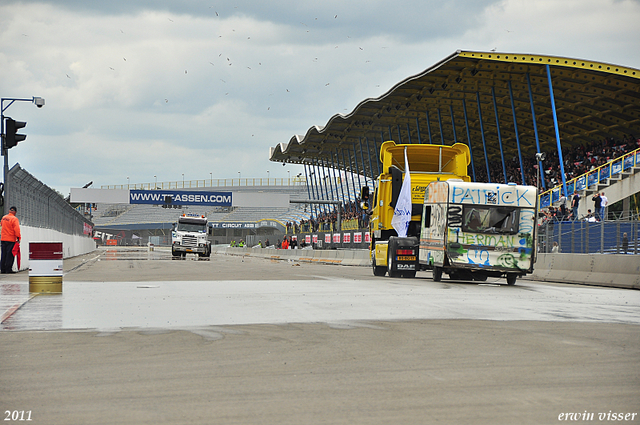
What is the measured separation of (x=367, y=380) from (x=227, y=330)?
329 cm

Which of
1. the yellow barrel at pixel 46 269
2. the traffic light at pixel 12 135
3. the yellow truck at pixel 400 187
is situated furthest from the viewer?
the yellow truck at pixel 400 187

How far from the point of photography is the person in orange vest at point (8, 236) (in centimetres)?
2055

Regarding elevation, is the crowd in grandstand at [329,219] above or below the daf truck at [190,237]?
above

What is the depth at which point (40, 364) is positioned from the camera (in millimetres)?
6652

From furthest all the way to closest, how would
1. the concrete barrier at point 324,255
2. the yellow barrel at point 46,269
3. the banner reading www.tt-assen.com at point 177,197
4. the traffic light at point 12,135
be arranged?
the banner reading www.tt-assen.com at point 177,197 < the concrete barrier at point 324,255 < the traffic light at point 12,135 < the yellow barrel at point 46,269

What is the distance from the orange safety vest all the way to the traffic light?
2.16m

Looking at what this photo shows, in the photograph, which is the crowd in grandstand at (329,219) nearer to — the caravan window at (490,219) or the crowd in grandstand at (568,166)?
the crowd in grandstand at (568,166)

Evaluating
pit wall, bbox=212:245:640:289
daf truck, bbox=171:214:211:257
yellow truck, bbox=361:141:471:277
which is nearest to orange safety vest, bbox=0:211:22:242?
yellow truck, bbox=361:141:471:277

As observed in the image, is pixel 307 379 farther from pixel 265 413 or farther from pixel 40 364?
pixel 40 364

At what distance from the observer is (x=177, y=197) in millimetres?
73250

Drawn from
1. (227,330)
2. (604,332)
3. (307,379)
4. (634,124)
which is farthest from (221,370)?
(634,124)

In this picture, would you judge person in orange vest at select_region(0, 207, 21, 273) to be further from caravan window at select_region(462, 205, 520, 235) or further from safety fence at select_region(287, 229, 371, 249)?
safety fence at select_region(287, 229, 371, 249)

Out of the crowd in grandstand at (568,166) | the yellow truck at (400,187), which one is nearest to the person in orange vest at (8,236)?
the yellow truck at (400,187)

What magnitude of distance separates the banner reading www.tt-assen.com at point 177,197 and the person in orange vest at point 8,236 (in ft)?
170
